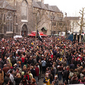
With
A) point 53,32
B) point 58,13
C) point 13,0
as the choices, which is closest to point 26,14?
point 13,0

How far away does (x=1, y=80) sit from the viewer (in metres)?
8.62

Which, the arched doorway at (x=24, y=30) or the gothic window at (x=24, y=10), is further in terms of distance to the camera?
the arched doorway at (x=24, y=30)

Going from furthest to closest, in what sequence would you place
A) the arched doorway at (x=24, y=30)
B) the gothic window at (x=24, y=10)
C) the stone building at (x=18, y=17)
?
the arched doorway at (x=24, y=30)
the gothic window at (x=24, y=10)
the stone building at (x=18, y=17)

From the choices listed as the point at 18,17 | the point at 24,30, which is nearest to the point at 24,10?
the point at 18,17

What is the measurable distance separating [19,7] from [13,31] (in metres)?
6.76

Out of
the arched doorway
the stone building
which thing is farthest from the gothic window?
the arched doorway

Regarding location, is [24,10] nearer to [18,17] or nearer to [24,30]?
[18,17]

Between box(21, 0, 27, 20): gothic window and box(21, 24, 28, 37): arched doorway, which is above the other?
box(21, 0, 27, 20): gothic window

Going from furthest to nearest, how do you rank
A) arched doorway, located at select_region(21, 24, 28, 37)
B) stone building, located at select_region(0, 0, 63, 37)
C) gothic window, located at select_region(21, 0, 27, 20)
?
arched doorway, located at select_region(21, 24, 28, 37) → gothic window, located at select_region(21, 0, 27, 20) → stone building, located at select_region(0, 0, 63, 37)

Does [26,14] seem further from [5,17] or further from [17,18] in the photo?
[5,17]

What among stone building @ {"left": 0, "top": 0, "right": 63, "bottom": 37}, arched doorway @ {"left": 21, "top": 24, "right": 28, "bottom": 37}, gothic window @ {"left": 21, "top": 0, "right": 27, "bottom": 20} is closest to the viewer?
stone building @ {"left": 0, "top": 0, "right": 63, "bottom": 37}

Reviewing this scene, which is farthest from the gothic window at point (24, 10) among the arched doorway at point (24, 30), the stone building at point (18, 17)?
the arched doorway at point (24, 30)

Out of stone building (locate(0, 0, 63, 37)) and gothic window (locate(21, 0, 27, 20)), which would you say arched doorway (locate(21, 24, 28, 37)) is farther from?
gothic window (locate(21, 0, 27, 20))

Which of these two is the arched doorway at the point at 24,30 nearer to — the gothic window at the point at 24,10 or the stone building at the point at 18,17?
the stone building at the point at 18,17
